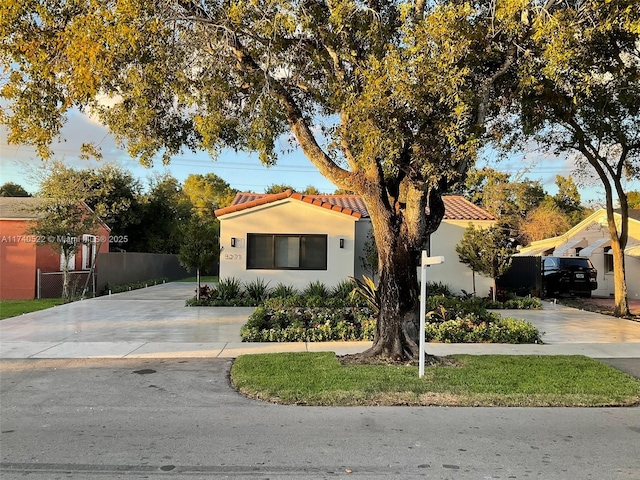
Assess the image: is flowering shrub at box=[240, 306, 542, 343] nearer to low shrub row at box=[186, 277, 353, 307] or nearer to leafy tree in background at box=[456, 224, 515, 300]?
low shrub row at box=[186, 277, 353, 307]

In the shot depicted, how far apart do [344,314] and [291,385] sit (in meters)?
5.66

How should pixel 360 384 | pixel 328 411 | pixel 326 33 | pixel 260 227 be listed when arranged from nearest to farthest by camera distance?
1. pixel 328 411
2. pixel 360 384
3. pixel 326 33
4. pixel 260 227

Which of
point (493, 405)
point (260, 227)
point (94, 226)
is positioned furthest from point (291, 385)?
point (94, 226)

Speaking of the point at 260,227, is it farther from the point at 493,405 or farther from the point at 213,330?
the point at 493,405

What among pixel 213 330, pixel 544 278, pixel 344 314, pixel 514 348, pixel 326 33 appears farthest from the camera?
pixel 544 278

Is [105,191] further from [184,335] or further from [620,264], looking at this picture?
[620,264]

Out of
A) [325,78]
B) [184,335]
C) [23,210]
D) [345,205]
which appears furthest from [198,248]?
[325,78]

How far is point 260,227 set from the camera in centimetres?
1748

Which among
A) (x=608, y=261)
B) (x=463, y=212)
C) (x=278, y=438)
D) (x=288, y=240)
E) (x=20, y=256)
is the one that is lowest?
(x=278, y=438)

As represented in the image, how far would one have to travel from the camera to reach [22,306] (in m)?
15.7

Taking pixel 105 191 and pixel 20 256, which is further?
pixel 105 191

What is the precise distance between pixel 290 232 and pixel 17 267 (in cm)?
1041

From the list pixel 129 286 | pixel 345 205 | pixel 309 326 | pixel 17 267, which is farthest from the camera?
pixel 129 286

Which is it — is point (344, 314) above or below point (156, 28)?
below
